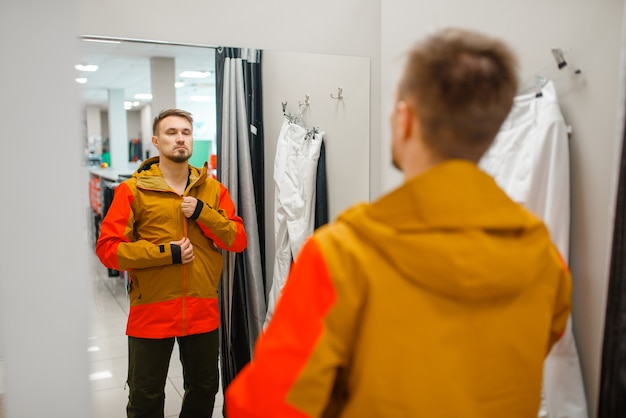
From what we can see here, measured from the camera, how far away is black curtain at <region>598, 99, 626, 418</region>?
4.23ft

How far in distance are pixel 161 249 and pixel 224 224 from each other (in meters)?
0.27

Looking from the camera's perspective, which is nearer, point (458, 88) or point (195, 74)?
point (458, 88)

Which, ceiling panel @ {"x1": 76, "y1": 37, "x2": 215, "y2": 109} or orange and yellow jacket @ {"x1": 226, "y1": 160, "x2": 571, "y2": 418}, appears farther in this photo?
ceiling panel @ {"x1": 76, "y1": 37, "x2": 215, "y2": 109}

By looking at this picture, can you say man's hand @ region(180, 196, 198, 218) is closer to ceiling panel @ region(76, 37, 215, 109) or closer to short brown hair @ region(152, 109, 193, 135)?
short brown hair @ region(152, 109, 193, 135)

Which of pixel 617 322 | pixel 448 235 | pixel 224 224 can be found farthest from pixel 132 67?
pixel 617 322

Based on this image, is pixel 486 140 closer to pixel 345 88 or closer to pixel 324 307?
pixel 324 307

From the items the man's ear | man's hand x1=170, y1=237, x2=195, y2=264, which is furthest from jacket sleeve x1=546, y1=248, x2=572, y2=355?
man's hand x1=170, y1=237, x2=195, y2=264

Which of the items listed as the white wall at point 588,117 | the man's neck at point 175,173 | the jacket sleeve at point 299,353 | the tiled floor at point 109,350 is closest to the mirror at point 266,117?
the tiled floor at point 109,350

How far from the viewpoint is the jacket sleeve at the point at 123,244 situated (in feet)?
6.57

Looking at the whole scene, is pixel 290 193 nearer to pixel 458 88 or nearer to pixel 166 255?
pixel 166 255

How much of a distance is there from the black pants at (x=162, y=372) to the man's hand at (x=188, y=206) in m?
0.49

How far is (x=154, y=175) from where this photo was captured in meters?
2.10

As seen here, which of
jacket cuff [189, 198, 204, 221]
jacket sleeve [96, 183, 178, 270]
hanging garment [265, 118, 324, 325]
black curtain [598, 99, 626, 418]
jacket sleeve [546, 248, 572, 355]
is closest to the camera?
jacket sleeve [546, 248, 572, 355]

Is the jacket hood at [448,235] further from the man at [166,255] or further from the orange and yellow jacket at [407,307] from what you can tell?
the man at [166,255]
